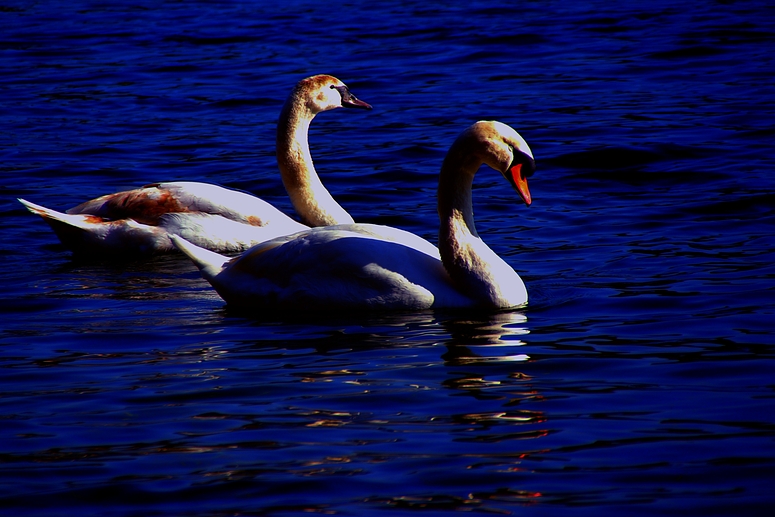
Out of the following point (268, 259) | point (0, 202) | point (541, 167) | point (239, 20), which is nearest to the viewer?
point (268, 259)

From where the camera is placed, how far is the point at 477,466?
4.54 m

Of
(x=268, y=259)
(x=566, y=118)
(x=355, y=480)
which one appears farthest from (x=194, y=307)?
(x=566, y=118)

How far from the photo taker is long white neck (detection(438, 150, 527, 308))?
6.94 meters

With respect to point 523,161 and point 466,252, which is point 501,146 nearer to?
point 523,161

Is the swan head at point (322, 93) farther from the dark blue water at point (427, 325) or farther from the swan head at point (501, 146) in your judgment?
the swan head at point (501, 146)

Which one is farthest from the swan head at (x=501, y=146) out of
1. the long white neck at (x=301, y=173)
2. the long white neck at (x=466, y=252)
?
the long white neck at (x=301, y=173)

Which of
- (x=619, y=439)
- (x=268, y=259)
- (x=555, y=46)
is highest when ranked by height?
(x=555, y=46)

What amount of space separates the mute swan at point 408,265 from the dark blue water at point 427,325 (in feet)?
0.52

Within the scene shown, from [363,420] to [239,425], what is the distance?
51 centimetres

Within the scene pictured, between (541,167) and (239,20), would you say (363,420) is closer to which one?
(541,167)

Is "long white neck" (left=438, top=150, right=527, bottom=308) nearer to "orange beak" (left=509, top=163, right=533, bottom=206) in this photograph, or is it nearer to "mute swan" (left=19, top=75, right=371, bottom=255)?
"orange beak" (left=509, top=163, right=533, bottom=206)

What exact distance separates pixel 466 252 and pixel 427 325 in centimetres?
57

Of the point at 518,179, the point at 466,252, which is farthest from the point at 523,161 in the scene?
the point at 466,252

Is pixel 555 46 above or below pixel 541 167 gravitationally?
above
